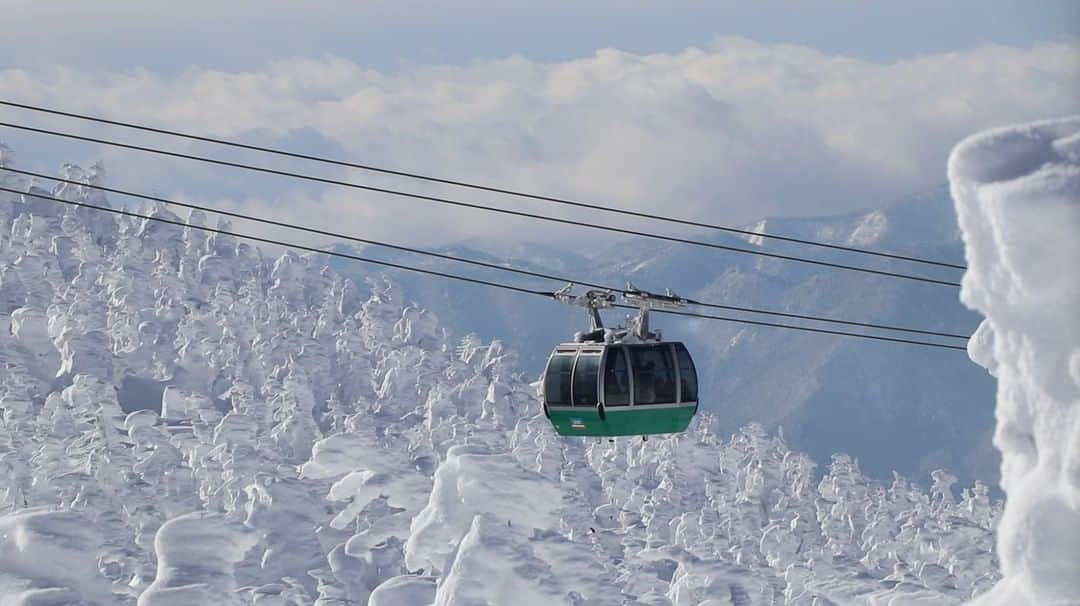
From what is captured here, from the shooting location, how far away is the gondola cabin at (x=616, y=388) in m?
22.8

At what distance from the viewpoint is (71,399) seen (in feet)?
344

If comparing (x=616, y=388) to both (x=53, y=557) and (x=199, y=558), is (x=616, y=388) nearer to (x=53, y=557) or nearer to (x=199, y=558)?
(x=53, y=557)

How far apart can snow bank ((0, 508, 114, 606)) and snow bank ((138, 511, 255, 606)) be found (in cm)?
197

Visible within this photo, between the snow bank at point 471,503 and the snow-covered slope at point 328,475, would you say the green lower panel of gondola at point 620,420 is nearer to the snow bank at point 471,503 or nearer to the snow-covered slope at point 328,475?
the snow-covered slope at point 328,475

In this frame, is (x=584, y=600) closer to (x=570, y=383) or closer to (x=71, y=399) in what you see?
(x=570, y=383)

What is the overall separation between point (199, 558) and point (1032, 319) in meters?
49.0

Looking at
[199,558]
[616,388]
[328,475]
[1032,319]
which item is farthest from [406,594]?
[1032,319]

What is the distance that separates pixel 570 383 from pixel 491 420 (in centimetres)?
10043

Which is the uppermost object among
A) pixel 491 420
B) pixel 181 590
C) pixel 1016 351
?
pixel 491 420

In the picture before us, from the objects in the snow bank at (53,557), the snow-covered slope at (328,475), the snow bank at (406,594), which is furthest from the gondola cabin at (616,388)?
the snow bank at (53,557)

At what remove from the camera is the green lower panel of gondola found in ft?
75.3

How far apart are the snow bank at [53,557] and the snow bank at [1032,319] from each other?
1760 inches

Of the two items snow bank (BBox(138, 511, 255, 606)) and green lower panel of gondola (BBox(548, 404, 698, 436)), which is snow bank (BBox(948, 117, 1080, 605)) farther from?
snow bank (BBox(138, 511, 255, 606))

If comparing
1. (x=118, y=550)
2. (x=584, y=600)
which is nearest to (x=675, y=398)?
(x=584, y=600)
